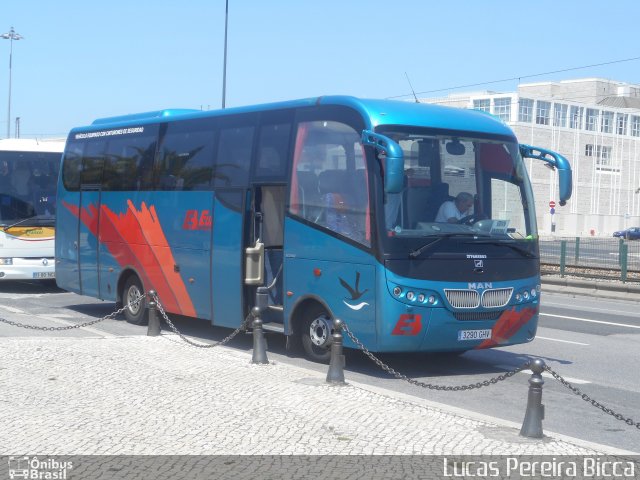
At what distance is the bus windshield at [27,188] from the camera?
69.7ft

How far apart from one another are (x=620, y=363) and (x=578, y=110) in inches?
3232

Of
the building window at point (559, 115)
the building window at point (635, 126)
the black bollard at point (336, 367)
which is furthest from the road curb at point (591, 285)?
the building window at point (635, 126)

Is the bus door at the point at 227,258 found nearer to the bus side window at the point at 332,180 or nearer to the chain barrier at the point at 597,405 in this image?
the bus side window at the point at 332,180

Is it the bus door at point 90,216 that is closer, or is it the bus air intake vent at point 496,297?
the bus air intake vent at point 496,297

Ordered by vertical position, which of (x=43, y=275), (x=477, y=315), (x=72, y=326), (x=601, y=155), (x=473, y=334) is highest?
(x=601, y=155)

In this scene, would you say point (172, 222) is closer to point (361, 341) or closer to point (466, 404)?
point (361, 341)

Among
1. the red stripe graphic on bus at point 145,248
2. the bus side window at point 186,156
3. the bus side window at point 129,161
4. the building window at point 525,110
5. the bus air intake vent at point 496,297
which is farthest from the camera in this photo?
the building window at point 525,110

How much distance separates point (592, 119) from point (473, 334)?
8616 cm

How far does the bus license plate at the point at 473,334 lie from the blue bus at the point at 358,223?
21 millimetres

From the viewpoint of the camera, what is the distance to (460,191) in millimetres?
11422

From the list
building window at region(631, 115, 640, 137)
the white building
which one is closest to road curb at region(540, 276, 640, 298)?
the white building

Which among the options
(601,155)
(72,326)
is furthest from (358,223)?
(601,155)

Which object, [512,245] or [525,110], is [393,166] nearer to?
[512,245]

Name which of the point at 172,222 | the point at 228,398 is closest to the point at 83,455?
the point at 228,398
